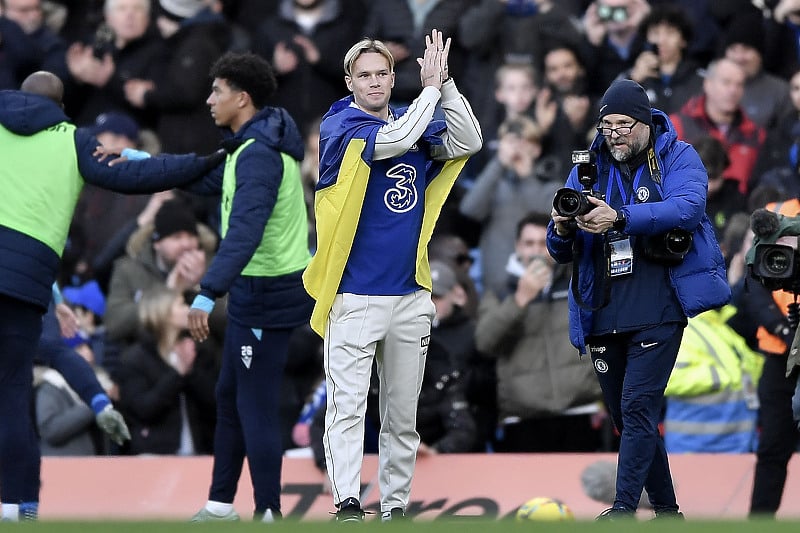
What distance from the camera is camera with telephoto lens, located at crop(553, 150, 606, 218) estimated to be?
791 cm

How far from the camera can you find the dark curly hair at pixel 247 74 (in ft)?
31.0

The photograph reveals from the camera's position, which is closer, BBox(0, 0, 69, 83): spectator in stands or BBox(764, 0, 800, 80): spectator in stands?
BBox(764, 0, 800, 80): spectator in stands

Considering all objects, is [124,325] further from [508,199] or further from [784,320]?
[784,320]

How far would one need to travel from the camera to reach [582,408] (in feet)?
38.3

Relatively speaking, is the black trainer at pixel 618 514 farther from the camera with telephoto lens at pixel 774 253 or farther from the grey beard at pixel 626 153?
the grey beard at pixel 626 153

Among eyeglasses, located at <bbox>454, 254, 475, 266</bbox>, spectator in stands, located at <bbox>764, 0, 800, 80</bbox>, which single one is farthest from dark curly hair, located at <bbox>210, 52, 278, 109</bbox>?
spectator in stands, located at <bbox>764, 0, 800, 80</bbox>

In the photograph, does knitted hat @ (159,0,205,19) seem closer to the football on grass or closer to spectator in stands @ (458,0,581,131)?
spectator in stands @ (458,0,581,131)

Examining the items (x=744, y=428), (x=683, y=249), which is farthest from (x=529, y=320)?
(x=683, y=249)

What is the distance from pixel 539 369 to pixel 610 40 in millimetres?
3046

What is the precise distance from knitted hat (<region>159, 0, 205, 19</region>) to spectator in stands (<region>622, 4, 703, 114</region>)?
11.8ft

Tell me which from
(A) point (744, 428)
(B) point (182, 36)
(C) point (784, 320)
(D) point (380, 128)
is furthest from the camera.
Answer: (B) point (182, 36)

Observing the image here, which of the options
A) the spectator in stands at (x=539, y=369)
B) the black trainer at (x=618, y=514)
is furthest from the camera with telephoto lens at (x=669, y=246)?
the spectator in stands at (x=539, y=369)

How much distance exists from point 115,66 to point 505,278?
3.88m

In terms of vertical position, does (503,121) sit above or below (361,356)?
above
